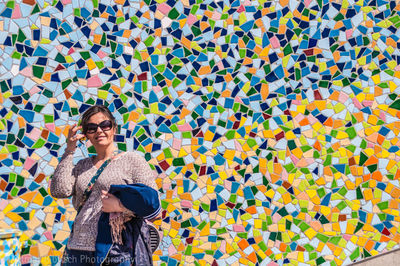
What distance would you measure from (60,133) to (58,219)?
65 cm

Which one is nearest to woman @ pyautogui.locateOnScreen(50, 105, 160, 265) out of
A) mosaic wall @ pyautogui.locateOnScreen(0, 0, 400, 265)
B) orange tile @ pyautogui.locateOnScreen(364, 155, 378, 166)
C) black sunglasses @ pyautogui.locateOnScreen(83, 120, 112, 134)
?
black sunglasses @ pyautogui.locateOnScreen(83, 120, 112, 134)

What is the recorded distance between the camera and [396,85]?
189 inches

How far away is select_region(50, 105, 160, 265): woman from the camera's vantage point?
10.1 ft

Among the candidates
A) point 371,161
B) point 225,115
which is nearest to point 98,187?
point 225,115

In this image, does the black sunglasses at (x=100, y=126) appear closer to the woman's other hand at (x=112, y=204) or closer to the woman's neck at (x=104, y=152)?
the woman's neck at (x=104, y=152)

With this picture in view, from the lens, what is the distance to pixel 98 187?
3223 millimetres

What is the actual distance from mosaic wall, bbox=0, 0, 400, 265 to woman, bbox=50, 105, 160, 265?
99 cm

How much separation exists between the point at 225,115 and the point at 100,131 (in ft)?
4.66

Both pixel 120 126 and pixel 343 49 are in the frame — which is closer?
pixel 120 126

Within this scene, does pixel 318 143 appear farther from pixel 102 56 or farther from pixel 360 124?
pixel 102 56

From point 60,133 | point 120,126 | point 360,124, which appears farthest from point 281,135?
point 60,133

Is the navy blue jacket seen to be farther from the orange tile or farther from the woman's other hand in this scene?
the orange tile

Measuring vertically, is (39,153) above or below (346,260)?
above

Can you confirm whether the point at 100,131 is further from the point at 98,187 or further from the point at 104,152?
the point at 98,187
